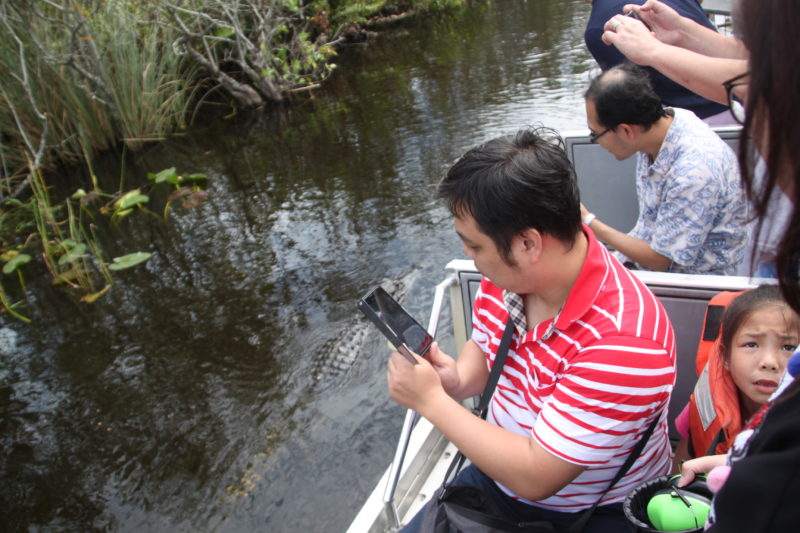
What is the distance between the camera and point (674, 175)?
206 centimetres

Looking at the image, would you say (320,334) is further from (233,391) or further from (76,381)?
(76,381)

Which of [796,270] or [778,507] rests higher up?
[796,270]

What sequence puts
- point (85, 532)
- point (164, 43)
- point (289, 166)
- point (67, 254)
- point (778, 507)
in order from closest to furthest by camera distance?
point (778, 507) < point (85, 532) < point (67, 254) < point (289, 166) < point (164, 43)

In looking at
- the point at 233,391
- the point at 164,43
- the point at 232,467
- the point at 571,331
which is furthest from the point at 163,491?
the point at 164,43

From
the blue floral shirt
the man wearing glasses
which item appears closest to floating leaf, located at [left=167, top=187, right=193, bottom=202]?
the man wearing glasses

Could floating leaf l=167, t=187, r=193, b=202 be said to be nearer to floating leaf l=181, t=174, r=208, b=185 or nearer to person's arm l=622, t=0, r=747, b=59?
floating leaf l=181, t=174, r=208, b=185

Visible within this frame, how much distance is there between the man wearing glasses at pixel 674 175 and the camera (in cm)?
202

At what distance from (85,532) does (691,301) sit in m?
2.77

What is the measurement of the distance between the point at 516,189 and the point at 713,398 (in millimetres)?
778

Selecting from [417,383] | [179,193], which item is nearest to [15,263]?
[179,193]

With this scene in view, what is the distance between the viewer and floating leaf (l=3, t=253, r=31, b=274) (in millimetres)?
5027

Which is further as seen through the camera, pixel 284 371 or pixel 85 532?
pixel 284 371

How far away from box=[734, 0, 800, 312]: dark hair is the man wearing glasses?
1465 mm

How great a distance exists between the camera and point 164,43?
329 inches
